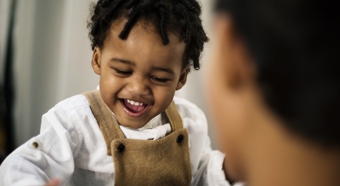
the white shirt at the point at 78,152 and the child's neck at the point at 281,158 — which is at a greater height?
the child's neck at the point at 281,158

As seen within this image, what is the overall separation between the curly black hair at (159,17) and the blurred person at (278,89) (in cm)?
32

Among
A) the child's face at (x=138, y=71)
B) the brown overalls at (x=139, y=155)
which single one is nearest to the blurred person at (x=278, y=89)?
the child's face at (x=138, y=71)

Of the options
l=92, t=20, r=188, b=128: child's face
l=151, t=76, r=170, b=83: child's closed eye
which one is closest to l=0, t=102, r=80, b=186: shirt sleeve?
l=92, t=20, r=188, b=128: child's face

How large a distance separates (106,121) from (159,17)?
0.27 metres

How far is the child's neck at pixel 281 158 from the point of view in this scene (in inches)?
8.6

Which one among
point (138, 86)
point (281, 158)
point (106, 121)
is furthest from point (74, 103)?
point (281, 158)

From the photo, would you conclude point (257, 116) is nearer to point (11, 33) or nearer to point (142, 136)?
point (142, 136)

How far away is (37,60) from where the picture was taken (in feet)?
2.80

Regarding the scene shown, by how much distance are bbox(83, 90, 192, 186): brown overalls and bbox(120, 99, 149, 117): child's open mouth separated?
72 mm

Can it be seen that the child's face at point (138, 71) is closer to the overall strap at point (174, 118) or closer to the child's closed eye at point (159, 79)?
the child's closed eye at point (159, 79)

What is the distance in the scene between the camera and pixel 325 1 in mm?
192

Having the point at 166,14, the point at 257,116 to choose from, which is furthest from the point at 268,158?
the point at 166,14

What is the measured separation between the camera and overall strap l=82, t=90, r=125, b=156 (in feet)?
2.03

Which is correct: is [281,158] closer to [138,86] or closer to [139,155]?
[138,86]
